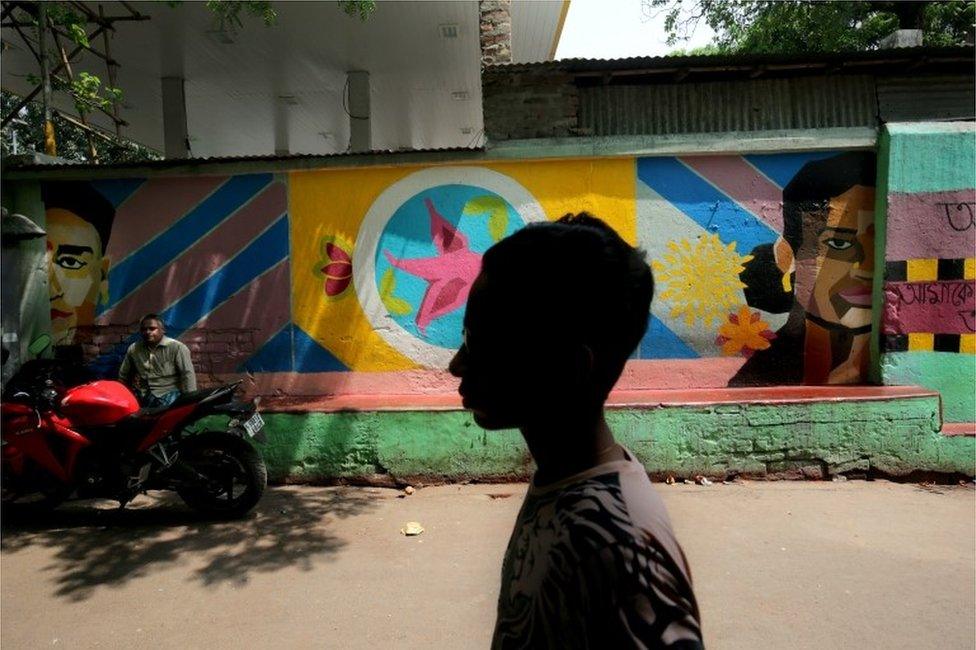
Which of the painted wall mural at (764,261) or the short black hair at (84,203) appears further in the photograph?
the short black hair at (84,203)

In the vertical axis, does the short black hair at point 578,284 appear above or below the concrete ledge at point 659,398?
above

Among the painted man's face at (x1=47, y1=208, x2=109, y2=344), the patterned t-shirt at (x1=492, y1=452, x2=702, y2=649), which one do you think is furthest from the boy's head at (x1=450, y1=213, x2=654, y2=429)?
the painted man's face at (x1=47, y1=208, x2=109, y2=344)

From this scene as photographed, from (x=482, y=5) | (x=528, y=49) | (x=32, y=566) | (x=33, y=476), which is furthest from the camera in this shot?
(x=528, y=49)

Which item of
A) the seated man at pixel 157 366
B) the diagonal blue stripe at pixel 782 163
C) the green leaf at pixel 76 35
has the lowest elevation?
the seated man at pixel 157 366

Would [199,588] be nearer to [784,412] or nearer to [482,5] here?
[784,412]

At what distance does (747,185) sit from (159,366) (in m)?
5.06

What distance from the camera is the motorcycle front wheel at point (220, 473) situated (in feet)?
15.4

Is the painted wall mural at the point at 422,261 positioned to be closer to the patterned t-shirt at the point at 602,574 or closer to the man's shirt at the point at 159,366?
the man's shirt at the point at 159,366

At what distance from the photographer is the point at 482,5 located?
22.1 feet

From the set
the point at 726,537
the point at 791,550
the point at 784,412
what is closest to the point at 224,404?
the point at 726,537

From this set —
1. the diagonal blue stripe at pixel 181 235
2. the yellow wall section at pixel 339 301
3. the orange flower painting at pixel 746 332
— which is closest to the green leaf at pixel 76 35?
the diagonal blue stripe at pixel 181 235

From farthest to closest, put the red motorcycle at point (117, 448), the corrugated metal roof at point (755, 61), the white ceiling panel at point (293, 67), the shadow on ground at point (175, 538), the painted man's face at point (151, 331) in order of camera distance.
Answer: the white ceiling panel at point (293, 67) → the corrugated metal roof at point (755, 61) → the painted man's face at point (151, 331) → the red motorcycle at point (117, 448) → the shadow on ground at point (175, 538)

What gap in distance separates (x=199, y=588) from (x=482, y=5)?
5.59 meters

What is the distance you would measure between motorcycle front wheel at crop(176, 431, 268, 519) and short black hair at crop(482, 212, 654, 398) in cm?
410
